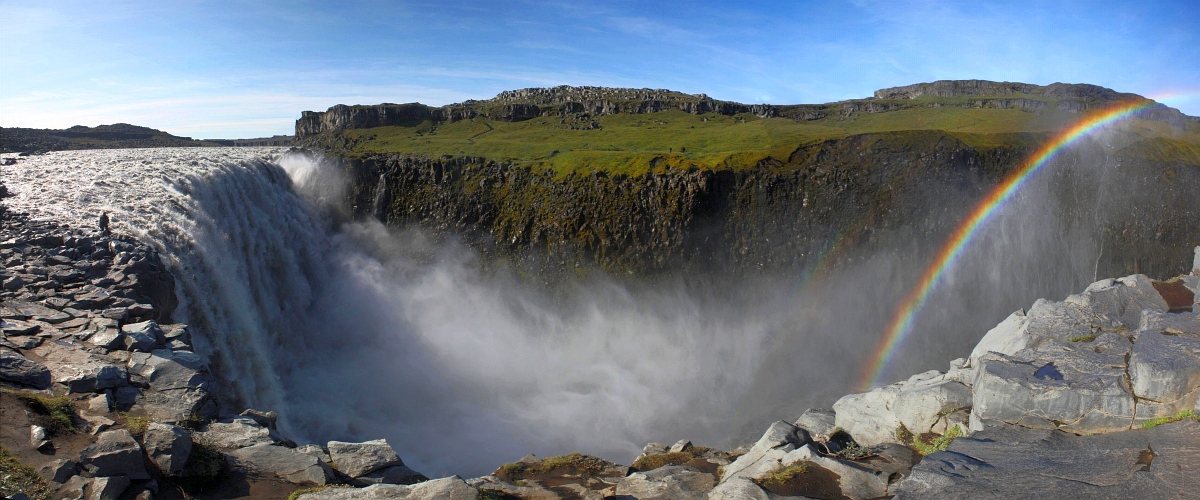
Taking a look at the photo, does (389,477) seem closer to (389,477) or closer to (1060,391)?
(389,477)

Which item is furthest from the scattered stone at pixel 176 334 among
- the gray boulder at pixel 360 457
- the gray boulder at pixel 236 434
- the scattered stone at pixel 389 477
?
the scattered stone at pixel 389 477

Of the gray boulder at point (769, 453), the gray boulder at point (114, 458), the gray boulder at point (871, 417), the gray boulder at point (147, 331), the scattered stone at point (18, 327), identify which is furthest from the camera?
the gray boulder at point (871, 417)

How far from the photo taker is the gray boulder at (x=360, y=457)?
12320 mm

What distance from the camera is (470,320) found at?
43.2m

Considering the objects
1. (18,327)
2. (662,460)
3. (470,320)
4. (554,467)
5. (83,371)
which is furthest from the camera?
(470,320)

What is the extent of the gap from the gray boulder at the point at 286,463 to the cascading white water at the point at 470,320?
11785 millimetres

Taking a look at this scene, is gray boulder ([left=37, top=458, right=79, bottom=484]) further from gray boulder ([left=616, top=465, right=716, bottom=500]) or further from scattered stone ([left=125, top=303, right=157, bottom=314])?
gray boulder ([left=616, top=465, right=716, bottom=500])

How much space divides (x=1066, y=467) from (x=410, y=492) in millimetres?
11576

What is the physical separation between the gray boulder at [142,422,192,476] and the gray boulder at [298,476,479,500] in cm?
244

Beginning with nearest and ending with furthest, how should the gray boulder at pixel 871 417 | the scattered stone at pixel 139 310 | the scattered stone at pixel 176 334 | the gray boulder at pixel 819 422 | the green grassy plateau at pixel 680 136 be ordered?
the gray boulder at pixel 871 417 → the scattered stone at pixel 176 334 → the scattered stone at pixel 139 310 → the gray boulder at pixel 819 422 → the green grassy plateau at pixel 680 136

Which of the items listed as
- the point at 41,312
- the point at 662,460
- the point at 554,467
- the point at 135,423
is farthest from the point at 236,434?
the point at 662,460

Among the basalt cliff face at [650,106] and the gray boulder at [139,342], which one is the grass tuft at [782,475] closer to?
the gray boulder at [139,342]

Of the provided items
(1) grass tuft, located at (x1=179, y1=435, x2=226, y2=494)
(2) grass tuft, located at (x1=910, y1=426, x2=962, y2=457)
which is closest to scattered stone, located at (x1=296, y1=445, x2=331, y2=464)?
(1) grass tuft, located at (x1=179, y1=435, x2=226, y2=494)

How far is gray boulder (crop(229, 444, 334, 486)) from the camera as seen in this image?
456 inches
